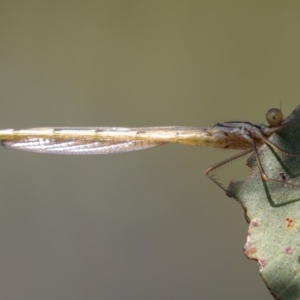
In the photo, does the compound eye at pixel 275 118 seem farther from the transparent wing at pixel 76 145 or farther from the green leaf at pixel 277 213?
the transparent wing at pixel 76 145

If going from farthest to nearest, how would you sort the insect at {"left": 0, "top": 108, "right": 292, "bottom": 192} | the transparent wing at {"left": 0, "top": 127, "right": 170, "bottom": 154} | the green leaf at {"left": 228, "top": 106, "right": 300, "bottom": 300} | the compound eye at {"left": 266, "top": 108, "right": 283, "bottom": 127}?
the transparent wing at {"left": 0, "top": 127, "right": 170, "bottom": 154}, the insect at {"left": 0, "top": 108, "right": 292, "bottom": 192}, the compound eye at {"left": 266, "top": 108, "right": 283, "bottom": 127}, the green leaf at {"left": 228, "top": 106, "right": 300, "bottom": 300}

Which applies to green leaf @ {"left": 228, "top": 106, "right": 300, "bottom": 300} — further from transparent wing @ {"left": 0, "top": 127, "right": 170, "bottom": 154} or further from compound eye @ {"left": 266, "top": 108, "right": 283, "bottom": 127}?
transparent wing @ {"left": 0, "top": 127, "right": 170, "bottom": 154}

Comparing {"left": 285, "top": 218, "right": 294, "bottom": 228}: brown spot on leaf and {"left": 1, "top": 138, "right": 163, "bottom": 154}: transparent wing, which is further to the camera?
{"left": 1, "top": 138, "right": 163, "bottom": 154}: transparent wing

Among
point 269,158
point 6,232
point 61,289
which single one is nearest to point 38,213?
point 6,232

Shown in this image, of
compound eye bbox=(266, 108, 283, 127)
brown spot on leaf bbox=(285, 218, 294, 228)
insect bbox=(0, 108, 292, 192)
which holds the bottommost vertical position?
brown spot on leaf bbox=(285, 218, 294, 228)

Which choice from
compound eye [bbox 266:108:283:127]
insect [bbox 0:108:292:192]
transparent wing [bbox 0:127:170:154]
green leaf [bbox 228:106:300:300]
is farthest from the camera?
transparent wing [bbox 0:127:170:154]

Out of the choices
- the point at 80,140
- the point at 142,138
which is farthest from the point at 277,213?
the point at 80,140

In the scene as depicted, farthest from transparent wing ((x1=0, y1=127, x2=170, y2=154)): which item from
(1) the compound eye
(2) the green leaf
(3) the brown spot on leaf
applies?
(3) the brown spot on leaf

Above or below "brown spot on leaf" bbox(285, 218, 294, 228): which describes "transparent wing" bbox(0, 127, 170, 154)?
above
